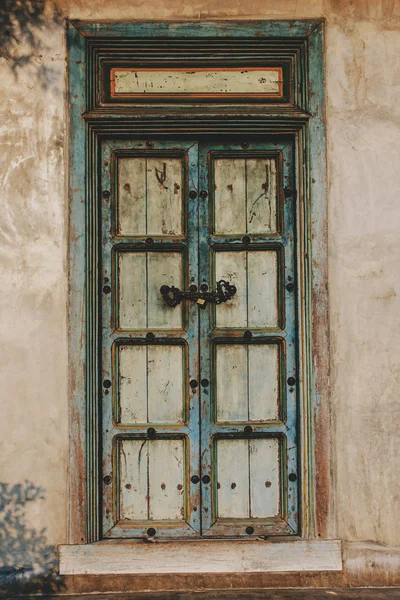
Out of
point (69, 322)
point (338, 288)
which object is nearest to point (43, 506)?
point (69, 322)

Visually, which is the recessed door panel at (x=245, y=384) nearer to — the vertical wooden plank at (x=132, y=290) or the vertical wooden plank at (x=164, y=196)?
the vertical wooden plank at (x=132, y=290)

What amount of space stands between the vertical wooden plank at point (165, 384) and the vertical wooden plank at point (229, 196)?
820 mm

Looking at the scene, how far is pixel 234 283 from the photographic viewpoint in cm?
426

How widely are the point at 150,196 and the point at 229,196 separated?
19.0 inches

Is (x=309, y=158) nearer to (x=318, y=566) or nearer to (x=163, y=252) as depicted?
(x=163, y=252)

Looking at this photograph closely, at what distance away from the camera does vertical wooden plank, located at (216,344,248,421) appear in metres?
4.22

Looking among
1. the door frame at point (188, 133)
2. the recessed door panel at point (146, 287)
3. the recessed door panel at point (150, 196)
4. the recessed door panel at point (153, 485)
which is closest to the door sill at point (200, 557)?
the door frame at point (188, 133)

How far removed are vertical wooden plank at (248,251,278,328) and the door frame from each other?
0.18 m

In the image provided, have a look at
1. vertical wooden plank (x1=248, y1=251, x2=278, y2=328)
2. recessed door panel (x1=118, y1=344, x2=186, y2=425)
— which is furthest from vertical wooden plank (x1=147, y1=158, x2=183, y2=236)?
recessed door panel (x1=118, y1=344, x2=186, y2=425)

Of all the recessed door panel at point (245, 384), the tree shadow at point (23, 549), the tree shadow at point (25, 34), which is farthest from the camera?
the recessed door panel at point (245, 384)

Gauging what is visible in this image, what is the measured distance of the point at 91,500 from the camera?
4090 mm

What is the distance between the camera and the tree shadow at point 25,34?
4125 millimetres

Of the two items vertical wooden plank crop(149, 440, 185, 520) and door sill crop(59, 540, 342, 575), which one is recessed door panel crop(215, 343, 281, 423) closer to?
vertical wooden plank crop(149, 440, 185, 520)

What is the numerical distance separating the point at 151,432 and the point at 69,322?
32.0 inches
